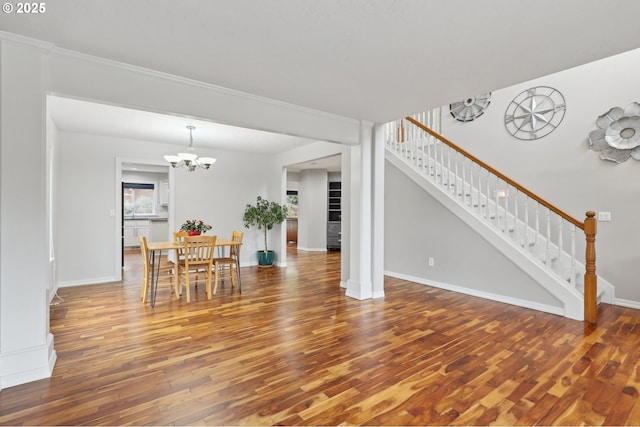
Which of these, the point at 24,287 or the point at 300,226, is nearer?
the point at 24,287

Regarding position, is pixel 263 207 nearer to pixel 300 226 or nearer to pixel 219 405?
pixel 300 226

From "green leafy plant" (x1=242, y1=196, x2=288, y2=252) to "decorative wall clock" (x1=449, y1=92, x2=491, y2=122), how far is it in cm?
375

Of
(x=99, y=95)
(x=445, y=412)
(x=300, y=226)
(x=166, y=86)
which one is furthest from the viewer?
(x=300, y=226)

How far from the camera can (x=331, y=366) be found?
2.34 metres

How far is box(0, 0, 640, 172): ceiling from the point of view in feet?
5.91

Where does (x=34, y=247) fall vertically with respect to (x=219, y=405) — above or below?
above

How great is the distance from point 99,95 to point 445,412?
3.28 m

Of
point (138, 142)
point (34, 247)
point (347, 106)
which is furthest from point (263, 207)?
point (34, 247)

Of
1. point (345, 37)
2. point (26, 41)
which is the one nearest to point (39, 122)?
point (26, 41)

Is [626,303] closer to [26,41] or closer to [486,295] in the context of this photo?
[486,295]

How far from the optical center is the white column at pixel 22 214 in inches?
80.6

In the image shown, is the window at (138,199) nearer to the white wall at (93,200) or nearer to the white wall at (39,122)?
the white wall at (93,200)

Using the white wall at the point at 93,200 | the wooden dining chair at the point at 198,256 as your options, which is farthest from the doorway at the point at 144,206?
the wooden dining chair at the point at 198,256

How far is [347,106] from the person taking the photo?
3535mm
